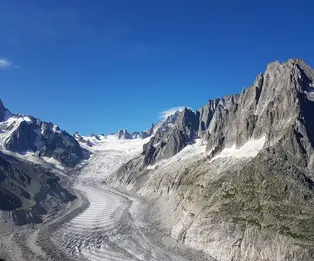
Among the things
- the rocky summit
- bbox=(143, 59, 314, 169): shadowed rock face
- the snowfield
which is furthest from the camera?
bbox=(143, 59, 314, 169): shadowed rock face

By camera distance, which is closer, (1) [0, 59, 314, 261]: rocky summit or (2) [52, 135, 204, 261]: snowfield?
(1) [0, 59, 314, 261]: rocky summit

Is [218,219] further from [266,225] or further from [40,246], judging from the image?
[40,246]

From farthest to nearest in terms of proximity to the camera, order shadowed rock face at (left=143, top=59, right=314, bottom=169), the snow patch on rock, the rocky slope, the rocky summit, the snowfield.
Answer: the snow patch on rock, shadowed rock face at (left=143, top=59, right=314, bottom=169), the snowfield, the rocky summit, the rocky slope

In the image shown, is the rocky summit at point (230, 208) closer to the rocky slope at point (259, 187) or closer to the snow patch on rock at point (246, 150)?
the rocky slope at point (259, 187)

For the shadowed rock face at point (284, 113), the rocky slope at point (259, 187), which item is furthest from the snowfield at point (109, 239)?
the shadowed rock face at point (284, 113)

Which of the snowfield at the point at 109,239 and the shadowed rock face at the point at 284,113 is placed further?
the shadowed rock face at the point at 284,113

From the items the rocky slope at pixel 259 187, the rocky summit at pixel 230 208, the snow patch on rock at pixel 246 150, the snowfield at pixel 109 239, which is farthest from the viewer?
the snow patch on rock at pixel 246 150

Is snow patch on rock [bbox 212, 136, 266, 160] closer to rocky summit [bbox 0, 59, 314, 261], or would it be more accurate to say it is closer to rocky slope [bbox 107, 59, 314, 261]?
rocky slope [bbox 107, 59, 314, 261]

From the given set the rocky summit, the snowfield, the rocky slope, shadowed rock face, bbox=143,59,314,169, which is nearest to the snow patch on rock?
the rocky slope

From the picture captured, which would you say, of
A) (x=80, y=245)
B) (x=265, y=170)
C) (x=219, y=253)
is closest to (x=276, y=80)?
(x=265, y=170)

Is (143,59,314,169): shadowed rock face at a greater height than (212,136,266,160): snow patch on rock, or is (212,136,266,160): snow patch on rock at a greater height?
(143,59,314,169): shadowed rock face
